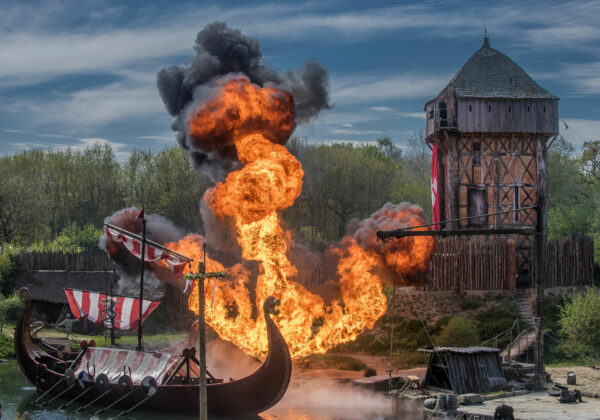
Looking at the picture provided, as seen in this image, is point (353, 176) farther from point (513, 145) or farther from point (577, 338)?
point (577, 338)

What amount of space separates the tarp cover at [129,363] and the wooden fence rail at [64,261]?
20.9 metres

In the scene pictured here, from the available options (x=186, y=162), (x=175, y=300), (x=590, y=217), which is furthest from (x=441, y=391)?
(x=186, y=162)

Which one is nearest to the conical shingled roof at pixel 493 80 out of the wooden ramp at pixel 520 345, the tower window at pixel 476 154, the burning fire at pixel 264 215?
the tower window at pixel 476 154

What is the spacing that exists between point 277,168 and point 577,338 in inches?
707

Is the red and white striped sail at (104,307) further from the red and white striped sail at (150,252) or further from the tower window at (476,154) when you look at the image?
the tower window at (476,154)

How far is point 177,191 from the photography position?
7238cm

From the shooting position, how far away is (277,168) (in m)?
35.1

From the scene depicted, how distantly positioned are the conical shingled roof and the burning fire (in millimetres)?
21722

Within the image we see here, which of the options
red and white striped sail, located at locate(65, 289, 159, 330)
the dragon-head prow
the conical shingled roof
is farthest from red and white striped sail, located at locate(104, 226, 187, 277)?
the conical shingled roof

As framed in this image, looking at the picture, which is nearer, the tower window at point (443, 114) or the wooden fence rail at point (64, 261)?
the tower window at point (443, 114)

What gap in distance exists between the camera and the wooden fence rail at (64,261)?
2152 inches

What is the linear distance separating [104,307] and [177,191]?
3790 centimetres

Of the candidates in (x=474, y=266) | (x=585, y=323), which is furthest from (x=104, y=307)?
(x=585, y=323)

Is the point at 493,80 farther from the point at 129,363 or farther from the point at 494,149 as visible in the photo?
the point at 129,363
